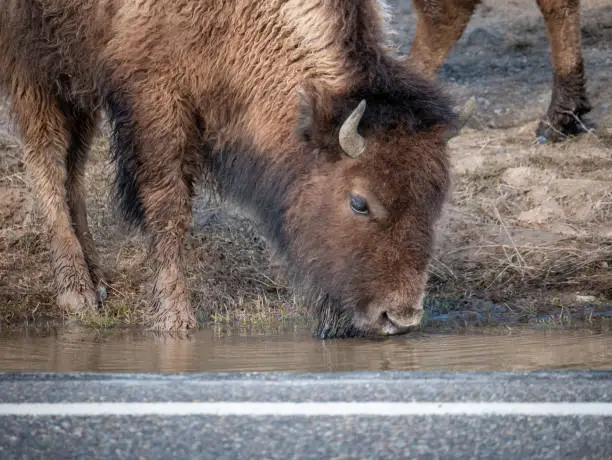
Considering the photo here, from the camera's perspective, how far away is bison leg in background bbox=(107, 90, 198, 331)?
23.3 feet

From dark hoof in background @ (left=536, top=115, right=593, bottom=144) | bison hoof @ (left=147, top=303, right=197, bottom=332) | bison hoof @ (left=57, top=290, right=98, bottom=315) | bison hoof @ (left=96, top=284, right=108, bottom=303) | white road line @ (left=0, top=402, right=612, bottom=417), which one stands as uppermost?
white road line @ (left=0, top=402, right=612, bottom=417)

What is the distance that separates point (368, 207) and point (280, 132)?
0.83 metres

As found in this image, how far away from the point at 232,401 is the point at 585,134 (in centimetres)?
643

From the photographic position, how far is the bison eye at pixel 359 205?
640cm

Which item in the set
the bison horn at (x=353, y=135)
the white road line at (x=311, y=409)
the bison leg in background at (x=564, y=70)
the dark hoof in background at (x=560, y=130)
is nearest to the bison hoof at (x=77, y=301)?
the bison horn at (x=353, y=135)

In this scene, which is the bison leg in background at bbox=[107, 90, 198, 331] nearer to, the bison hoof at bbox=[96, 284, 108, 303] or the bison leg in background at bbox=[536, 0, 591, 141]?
the bison hoof at bbox=[96, 284, 108, 303]

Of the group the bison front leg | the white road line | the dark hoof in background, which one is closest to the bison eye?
the white road line

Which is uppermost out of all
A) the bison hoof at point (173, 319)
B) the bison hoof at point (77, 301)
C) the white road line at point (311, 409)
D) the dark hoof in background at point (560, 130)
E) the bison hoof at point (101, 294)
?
the white road line at point (311, 409)

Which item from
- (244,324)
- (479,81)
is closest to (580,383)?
(244,324)

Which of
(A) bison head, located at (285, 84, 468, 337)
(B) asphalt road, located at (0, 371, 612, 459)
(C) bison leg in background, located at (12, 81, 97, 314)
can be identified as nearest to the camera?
(B) asphalt road, located at (0, 371, 612, 459)

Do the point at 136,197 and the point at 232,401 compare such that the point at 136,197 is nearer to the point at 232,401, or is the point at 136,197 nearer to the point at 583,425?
the point at 232,401

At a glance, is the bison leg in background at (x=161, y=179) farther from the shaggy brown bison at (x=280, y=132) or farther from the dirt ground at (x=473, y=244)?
the dirt ground at (x=473, y=244)

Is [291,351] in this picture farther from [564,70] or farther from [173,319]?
[564,70]

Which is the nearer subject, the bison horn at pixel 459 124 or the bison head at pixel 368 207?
the bison head at pixel 368 207
